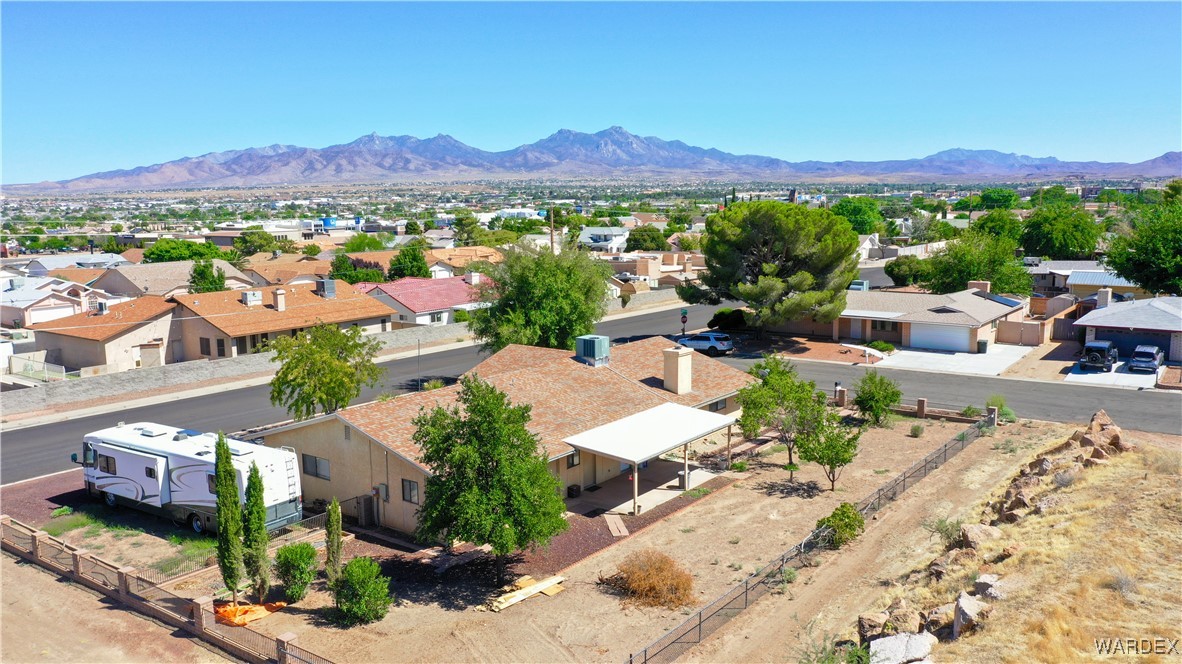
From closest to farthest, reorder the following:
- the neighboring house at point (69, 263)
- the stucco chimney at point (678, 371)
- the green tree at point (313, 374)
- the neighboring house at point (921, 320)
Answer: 1. the green tree at point (313, 374)
2. the stucco chimney at point (678, 371)
3. the neighboring house at point (921, 320)
4. the neighboring house at point (69, 263)

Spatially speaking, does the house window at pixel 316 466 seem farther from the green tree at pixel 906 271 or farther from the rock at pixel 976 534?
the green tree at pixel 906 271

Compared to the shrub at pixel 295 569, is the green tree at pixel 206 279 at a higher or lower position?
higher

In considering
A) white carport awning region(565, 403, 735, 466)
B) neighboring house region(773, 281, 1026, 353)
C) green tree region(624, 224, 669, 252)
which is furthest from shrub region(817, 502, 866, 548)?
green tree region(624, 224, 669, 252)

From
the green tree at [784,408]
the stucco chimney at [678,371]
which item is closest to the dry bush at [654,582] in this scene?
the green tree at [784,408]

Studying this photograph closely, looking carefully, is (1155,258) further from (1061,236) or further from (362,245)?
(362,245)

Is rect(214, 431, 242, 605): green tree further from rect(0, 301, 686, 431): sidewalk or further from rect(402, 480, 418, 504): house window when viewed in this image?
rect(0, 301, 686, 431): sidewalk

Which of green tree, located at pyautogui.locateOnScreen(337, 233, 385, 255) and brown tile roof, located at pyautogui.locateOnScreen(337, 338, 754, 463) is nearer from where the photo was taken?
brown tile roof, located at pyautogui.locateOnScreen(337, 338, 754, 463)

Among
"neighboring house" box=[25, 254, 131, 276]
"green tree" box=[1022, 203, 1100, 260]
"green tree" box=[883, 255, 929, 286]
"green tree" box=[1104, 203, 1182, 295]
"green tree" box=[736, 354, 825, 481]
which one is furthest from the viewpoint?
"green tree" box=[1022, 203, 1100, 260]
